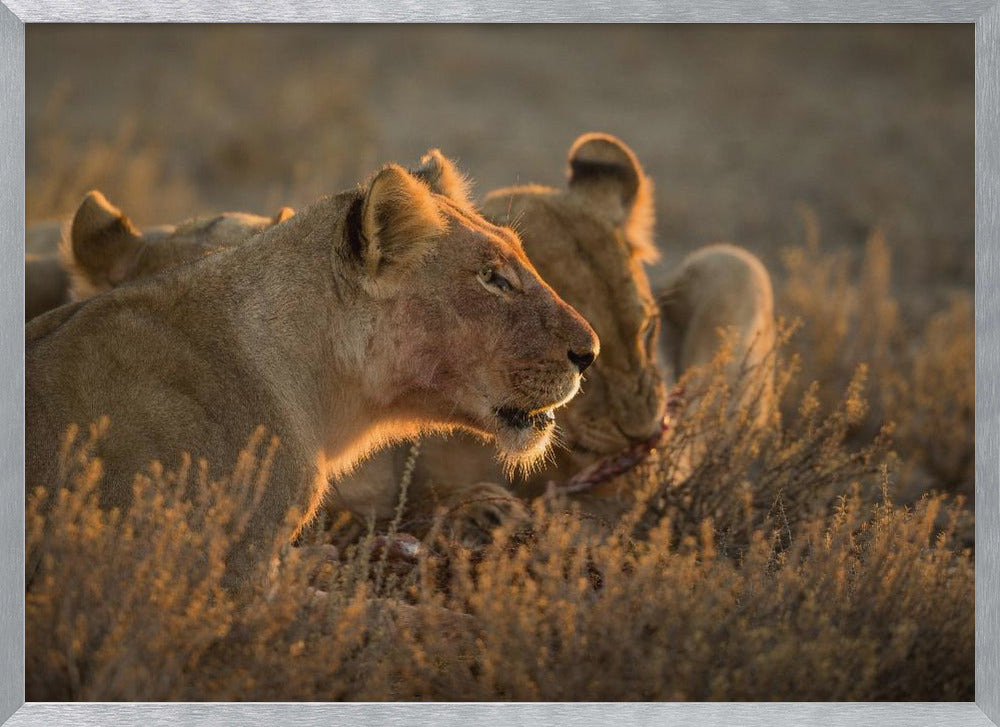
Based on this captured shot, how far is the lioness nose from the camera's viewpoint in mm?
3199

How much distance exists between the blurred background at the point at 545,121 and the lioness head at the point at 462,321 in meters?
4.39

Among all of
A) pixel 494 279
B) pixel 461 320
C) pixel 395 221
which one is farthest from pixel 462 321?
pixel 395 221

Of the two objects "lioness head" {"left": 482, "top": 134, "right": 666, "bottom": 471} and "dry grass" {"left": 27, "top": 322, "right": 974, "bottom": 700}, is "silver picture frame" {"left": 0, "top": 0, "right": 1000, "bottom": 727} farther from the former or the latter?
"lioness head" {"left": 482, "top": 134, "right": 666, "bottom": 471}

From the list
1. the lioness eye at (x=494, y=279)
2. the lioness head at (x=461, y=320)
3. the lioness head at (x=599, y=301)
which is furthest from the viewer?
the lioness head at (x=599, y=301)

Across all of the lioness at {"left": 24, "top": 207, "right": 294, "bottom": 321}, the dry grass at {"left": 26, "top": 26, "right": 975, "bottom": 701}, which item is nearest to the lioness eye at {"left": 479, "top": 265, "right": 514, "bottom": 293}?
the dry grass at {"left": 26, "top": 26, "right": 975, "bottom": 701}

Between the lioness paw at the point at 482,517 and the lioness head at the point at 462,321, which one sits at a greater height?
the lioness head at the point at 462,321

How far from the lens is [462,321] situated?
3.11 m

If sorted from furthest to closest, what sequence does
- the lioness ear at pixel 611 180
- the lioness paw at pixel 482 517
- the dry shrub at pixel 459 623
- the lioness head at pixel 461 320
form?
the lioness ear at pixel 611 180, the lioness paw at pixel 482 517, the lioness head at pixel 461 320, the dry shrub at pixel 459 623

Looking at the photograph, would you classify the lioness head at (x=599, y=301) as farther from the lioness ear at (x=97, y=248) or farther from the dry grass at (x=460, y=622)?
the lioness ear at (x=97, y=248)

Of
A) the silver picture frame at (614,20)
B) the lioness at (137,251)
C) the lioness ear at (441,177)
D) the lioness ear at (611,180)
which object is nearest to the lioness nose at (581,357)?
the lioness ear at (441,177)

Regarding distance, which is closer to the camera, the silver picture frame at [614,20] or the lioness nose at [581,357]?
the silver picture frame at [614,20]

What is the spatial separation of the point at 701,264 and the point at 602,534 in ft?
6.96

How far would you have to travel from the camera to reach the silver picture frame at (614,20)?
283cm

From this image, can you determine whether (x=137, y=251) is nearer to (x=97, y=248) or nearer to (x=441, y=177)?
(x=97, y=248)
